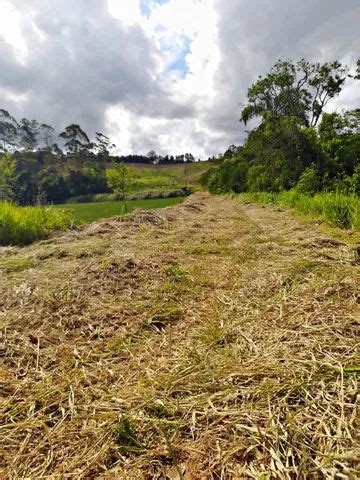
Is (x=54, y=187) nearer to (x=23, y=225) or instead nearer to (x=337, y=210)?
(x=23, y=225)

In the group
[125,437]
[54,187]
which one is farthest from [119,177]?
[54,187]

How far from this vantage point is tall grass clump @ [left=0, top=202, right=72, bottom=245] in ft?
23.4

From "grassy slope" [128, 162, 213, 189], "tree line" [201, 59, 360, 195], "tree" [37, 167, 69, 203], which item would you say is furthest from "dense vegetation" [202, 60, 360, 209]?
"grassy slope" [128, 162, 213, 189]

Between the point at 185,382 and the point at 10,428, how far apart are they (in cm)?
96

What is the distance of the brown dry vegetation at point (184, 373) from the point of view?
3.99 ft

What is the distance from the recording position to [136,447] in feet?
4.19

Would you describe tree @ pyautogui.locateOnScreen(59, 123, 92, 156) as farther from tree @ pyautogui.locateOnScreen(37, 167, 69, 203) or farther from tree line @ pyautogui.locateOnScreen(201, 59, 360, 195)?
tree line @ pyautogui.locateOnScreen(201, 59, 360, 195)

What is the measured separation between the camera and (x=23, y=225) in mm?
7297

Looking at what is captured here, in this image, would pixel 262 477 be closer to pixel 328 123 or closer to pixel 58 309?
pixel 58 309

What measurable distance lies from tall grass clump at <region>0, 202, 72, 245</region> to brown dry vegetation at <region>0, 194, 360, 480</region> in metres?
4.07

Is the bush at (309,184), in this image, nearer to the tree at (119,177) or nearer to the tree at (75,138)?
the tree at (119,177)

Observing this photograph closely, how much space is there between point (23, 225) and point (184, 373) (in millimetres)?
7034

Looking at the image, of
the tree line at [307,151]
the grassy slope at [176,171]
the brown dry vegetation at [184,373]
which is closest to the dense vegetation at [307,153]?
the tree line at [307,151]

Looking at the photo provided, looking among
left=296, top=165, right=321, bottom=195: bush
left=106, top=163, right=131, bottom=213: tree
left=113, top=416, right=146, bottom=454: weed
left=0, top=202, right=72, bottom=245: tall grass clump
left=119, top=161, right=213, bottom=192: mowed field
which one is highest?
left=119, top=161, right=213, bottom=192: mowed field
